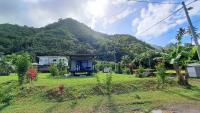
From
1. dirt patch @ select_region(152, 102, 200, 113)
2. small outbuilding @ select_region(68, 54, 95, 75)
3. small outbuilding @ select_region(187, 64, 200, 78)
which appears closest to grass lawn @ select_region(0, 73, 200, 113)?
dirt patch @ select_region(152, 102, 200, 113)

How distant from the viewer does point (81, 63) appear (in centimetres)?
3338

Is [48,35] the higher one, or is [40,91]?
[48,35]

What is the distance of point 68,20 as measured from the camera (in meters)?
151

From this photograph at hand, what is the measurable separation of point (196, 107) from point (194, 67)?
716 inches

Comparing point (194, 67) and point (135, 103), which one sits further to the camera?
point (194, 67)

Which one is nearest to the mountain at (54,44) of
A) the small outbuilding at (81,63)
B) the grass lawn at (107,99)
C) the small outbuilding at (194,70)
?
the small outbuilding at (81,63)

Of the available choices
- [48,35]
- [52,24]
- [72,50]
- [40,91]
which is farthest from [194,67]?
[52,24]

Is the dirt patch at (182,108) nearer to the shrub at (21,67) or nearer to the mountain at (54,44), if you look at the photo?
the shrub at (21,67)

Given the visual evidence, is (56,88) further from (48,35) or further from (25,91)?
(48,35)

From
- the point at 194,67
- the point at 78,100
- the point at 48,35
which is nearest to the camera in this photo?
the point at 78,100

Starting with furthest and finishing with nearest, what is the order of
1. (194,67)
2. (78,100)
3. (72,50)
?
(72,50) → (194,67) → (78,100)

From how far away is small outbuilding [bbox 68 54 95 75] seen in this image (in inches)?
1286

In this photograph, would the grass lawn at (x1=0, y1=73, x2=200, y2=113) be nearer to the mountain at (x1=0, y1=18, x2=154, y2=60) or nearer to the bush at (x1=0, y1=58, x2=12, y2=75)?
the bush at (x1=0, y1=58, x2=12, y2=75)

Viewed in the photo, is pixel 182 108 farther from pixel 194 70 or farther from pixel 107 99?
pixel 194 70
